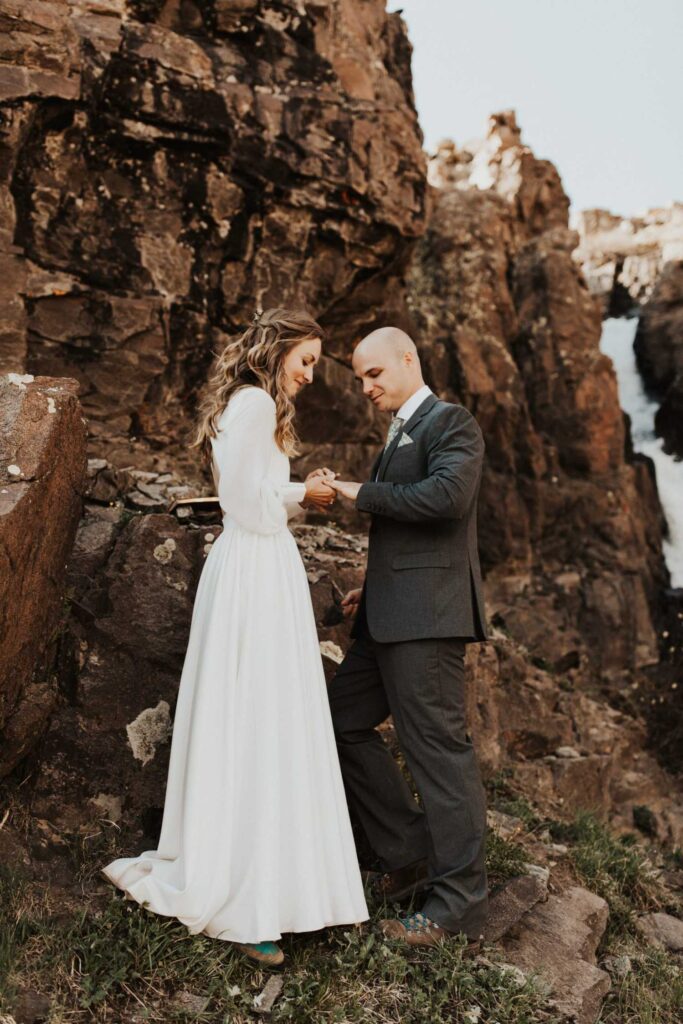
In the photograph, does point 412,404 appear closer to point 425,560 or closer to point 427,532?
point 427,532

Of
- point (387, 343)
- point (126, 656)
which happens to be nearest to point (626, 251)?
point (387, 343)

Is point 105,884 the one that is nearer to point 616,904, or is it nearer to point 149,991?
point 149,991

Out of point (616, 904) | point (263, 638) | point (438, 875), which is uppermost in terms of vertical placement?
point (263, 638)

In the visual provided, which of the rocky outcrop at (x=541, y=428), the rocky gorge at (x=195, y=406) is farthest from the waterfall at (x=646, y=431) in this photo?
the rocky gorge at (x=195, y=406)

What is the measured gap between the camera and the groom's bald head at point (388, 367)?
3.87 m

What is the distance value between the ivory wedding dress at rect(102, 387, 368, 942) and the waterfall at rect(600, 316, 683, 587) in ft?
44.7

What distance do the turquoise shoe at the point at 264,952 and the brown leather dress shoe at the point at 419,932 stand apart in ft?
1.64

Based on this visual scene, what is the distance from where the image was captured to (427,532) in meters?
3.74

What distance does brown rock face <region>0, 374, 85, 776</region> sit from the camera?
11.4ft

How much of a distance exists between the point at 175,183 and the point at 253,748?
6054 millimetres

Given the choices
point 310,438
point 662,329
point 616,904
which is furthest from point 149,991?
point 662,329

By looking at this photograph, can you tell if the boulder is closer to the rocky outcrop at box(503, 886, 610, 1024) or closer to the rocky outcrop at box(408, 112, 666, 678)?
the rocky outcrop at box(503, 886, 610, 1024)

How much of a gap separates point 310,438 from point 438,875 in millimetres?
6431

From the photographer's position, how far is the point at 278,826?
10.7 feet
